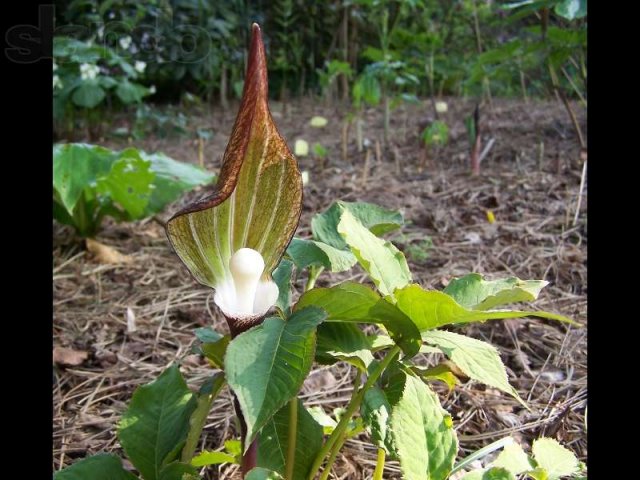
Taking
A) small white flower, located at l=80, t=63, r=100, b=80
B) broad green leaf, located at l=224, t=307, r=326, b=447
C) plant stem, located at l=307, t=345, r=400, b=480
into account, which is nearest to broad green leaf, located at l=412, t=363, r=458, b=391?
plant stem, located at l=307, t=345, r=400, b=480

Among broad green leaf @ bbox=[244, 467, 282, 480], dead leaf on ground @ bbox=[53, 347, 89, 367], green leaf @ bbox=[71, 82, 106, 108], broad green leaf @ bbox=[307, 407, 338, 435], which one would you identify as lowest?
dead leaf on ground @ bbox=[53, 347, 89, 367]

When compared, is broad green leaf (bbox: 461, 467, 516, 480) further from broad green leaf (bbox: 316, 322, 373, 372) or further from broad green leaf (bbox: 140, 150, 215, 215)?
broad green leaf (bbox: 140, 150, 215, 215)

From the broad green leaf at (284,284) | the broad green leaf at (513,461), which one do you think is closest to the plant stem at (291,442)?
the broad green leaf at (284,284)

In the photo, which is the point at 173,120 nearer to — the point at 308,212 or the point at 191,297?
the point at 308,212

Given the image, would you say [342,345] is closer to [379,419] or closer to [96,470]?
[379,419]

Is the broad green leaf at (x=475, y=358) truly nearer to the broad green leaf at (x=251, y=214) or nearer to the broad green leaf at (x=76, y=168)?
the broad green leaf at (x=251, y=214)

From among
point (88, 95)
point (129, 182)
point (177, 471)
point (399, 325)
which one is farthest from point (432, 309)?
point (88, 95)
